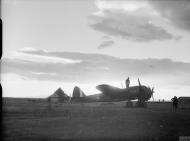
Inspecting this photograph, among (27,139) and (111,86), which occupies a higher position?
(111,86)

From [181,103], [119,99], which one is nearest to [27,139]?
[119,99]

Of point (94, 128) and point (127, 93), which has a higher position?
point (127, 93)

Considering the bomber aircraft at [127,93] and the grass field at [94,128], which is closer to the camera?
the grass field at [94,128]

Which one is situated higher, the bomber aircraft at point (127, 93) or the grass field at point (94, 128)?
the bomber aircraft at point (127, 93)

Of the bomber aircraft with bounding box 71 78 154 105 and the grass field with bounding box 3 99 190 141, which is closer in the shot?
the grass field with bounding box 3 99 190 141

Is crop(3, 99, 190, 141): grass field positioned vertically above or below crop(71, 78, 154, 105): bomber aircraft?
below

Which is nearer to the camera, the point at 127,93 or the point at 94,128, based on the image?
the point at 94,128

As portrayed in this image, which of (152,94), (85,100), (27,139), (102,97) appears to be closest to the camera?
(27,139)

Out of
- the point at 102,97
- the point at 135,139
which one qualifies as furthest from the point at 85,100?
the point at 135,139

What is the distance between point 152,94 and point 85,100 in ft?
52.8

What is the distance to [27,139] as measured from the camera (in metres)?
9.05

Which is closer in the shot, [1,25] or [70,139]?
[1,25]

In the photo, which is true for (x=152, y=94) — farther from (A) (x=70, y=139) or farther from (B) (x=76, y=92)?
(A) (x=70, y=139)

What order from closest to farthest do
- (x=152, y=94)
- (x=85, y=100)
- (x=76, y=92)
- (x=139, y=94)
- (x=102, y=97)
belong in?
(x=139, y=94)
(x=152, y=94)
(x=102, y=97)
(x=85, y=100)
(x=76, y=92)
